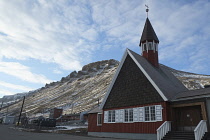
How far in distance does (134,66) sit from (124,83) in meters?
2.20

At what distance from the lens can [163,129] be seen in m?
15.6

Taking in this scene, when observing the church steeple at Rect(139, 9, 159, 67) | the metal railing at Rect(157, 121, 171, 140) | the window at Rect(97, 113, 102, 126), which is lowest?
the metal railing at Rect(157, 121, 171, 140)

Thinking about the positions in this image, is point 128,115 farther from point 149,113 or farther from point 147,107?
point 149,113

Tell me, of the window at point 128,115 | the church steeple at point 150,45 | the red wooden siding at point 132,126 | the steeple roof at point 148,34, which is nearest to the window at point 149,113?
the red wooden siding at point 132,126

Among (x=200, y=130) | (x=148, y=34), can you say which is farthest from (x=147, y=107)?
(x=148, y=34)

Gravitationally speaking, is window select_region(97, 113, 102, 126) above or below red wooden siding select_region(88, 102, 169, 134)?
above

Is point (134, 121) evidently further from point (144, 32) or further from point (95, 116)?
point (144, 32)

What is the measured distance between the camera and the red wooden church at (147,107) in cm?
1548

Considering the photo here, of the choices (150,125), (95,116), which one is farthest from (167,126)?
(95,116)

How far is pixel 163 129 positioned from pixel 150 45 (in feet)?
37.7

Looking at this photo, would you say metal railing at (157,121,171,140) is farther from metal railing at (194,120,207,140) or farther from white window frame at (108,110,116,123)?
white window frame at (108,110,116,123)

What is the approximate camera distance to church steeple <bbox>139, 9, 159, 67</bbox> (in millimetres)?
23281

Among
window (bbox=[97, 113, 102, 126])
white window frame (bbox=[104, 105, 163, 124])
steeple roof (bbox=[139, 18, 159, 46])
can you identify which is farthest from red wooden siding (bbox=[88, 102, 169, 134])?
steeple roof (bbox=[139, 18, 159, 46])

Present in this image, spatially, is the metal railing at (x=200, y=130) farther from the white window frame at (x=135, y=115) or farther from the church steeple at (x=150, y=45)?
the church steeple at (x=150, y=45)
